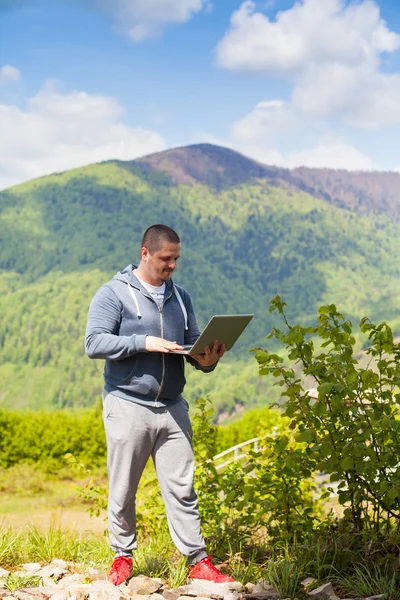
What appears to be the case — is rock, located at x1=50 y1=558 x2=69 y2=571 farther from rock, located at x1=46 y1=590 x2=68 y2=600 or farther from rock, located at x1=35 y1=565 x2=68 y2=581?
rock, located at x1=46 y1=590 x2=68 y2=600

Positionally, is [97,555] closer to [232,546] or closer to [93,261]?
[232,546]

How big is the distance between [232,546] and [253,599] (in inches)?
32.2

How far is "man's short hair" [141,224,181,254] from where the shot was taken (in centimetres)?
350

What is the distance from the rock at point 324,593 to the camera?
330 cm

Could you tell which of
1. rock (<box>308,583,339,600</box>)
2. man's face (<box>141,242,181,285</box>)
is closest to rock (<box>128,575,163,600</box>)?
rock (<box>308,583,339,600</box>)

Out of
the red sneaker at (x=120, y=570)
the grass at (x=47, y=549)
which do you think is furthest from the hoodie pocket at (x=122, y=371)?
the grass at (x=47, y=549)

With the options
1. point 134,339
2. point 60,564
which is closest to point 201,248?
point 60,564

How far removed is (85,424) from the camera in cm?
1560

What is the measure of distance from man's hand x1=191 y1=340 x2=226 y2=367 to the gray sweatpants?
0.93ft

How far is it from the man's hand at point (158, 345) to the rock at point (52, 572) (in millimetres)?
1326

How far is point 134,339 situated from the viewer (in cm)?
339

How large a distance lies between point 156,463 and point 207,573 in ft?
1.92

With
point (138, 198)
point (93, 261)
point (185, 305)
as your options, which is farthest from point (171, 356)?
point (138, 198)

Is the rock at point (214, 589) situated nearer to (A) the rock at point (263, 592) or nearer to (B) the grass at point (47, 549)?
(A) the rock at point (263, 592)
